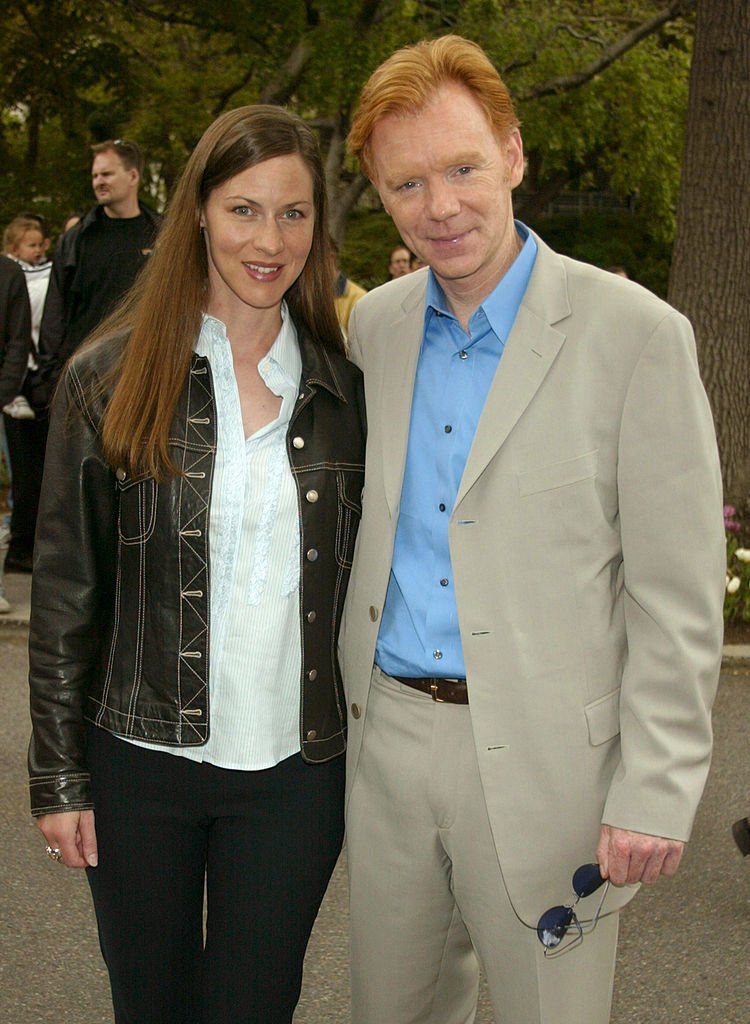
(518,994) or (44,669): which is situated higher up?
(44,669)

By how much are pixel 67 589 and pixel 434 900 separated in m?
0.95

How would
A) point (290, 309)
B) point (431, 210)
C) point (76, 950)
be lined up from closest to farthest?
point (431, 210) → point (290, 309) → point (76, 950)

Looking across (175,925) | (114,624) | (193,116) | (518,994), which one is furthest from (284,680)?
(193,116)

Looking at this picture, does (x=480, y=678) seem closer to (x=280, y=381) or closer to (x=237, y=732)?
(x=237, y=732)

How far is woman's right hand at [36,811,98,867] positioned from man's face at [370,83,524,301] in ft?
4.15

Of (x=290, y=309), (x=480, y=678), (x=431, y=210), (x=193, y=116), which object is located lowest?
(x=480, y=678)

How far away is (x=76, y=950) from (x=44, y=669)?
81.7 inches

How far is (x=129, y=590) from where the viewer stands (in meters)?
2.71

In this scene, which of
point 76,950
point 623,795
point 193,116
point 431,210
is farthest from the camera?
point 193,116

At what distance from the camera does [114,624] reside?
273 cm

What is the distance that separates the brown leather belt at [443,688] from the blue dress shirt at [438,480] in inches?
0.6

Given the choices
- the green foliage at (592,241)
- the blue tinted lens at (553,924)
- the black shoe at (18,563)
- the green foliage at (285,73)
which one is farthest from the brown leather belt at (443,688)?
the green foliage at (592,241)

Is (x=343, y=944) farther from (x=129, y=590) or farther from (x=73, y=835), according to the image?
(x=129, y=590)

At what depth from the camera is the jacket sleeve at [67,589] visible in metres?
2.66
